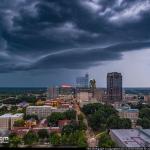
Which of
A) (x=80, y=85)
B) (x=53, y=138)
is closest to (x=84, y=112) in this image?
(x=53, y=138)

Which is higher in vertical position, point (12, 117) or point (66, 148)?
point (66, 148)

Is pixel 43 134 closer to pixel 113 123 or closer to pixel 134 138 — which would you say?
pixel 113 123

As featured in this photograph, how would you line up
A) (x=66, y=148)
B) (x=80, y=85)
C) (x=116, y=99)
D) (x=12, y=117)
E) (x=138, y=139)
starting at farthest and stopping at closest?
(x=80, y=85)
(x=116, y=99)
(x=12, y=117)
(x=138, y=139)
(x=66, y=148)

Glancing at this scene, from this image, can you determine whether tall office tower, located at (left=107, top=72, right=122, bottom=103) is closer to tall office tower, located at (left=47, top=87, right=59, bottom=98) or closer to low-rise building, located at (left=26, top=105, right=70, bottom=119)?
tall office tower, located at (left=47, top=87, right=59, bottom=98)

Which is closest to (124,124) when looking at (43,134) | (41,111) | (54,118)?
(43,134)

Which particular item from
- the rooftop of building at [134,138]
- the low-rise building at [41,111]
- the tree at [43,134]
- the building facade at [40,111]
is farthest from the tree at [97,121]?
the building facade at [40,111]

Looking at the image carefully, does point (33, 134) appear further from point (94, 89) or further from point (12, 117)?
point (94, 89)
